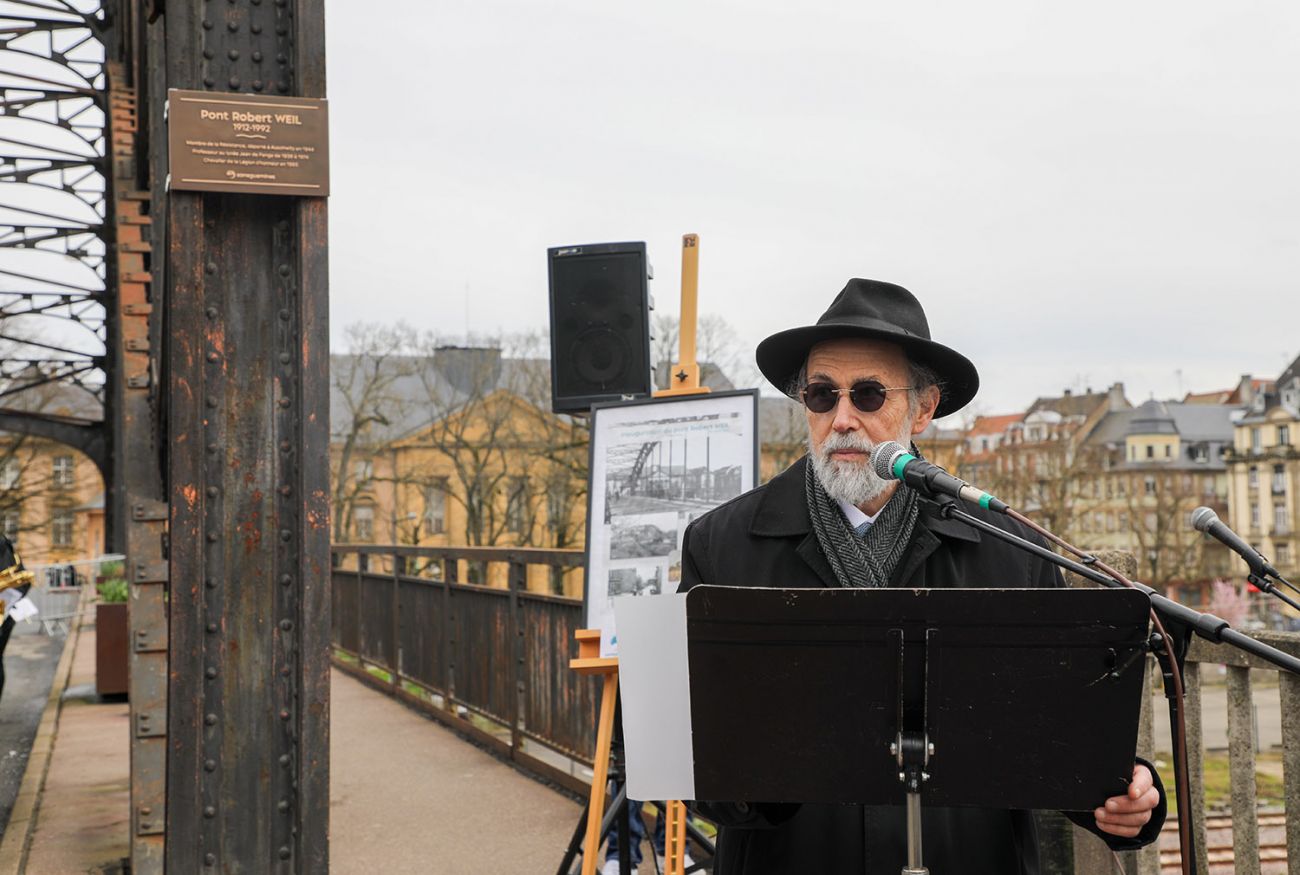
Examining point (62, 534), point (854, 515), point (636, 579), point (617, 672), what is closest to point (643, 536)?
point (636, 579)

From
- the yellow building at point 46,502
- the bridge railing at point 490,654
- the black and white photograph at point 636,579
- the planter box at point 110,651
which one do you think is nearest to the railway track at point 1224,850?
the bridge railing at point 490,654

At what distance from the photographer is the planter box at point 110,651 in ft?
42.7

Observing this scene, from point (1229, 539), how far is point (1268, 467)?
11279 cm

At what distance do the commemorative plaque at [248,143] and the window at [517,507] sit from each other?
42440 millimetres

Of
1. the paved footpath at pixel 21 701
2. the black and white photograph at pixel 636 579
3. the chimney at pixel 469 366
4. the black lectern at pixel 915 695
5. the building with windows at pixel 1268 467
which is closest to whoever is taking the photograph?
the black lectern at pixel 915 695

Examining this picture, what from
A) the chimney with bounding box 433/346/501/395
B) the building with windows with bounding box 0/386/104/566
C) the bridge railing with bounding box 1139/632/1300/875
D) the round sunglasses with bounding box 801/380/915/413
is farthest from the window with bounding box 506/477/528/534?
the round sunglasses with bounding box 801/380/915/413

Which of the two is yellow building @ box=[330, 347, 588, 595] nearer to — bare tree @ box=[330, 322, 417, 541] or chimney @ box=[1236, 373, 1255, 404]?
bare tree @ box=[330, 322, 417, 541]

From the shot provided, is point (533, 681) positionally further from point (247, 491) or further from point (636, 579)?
point (247, 491)

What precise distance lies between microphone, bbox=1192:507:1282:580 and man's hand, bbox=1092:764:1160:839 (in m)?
0.46

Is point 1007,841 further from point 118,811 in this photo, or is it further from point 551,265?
point 118,811

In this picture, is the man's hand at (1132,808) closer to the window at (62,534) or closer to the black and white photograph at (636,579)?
the black and white photograph at (636,579)

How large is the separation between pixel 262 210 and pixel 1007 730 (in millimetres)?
2862

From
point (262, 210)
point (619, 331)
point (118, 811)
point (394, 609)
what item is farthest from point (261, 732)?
point (394, 609)

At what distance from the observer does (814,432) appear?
3133 millimetres
